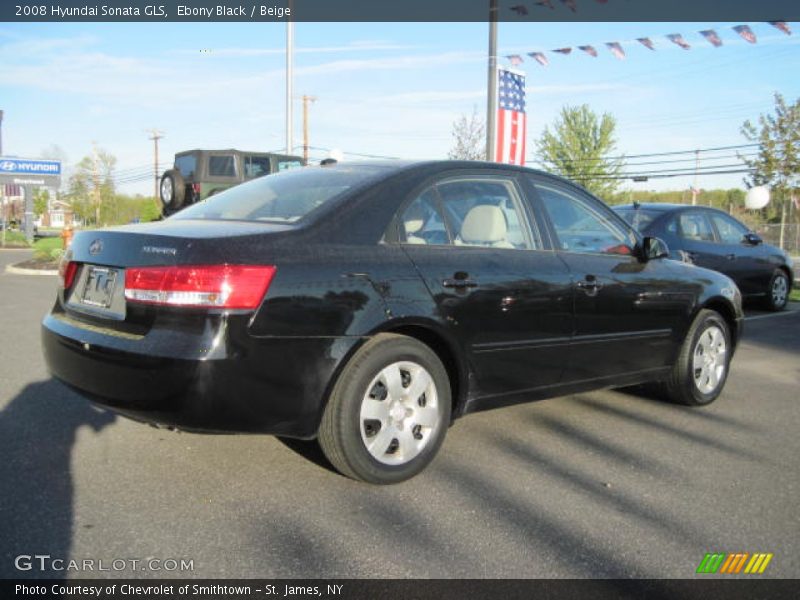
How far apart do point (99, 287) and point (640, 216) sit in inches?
293

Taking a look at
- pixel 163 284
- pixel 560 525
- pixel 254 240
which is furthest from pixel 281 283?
pixel 560 525

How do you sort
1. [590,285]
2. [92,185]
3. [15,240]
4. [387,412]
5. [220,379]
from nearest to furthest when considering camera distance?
1. [220,379]
2. [387,412]
3. [590,285]
4. [15,240]
5. [92,185]

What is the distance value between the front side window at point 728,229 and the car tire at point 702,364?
497 centimetres

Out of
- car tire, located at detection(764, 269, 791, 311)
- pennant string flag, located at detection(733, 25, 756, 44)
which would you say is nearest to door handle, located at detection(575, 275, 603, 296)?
car tire, located at detection(764, 269, 791, 311)

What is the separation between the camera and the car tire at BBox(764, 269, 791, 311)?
10805mm

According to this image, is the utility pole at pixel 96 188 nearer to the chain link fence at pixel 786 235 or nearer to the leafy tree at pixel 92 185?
the leafy tree at pixel 92 185

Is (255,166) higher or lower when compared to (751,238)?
higher

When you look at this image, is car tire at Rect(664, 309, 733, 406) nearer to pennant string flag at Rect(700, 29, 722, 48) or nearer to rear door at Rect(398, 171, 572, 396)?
rear door at Rect(398, 171, 572, 396)

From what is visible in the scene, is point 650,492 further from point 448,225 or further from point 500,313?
point 448,225

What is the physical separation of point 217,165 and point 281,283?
14343 mm

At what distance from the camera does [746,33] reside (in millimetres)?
13070

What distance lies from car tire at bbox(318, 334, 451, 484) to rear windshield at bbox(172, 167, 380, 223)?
0.80 metres

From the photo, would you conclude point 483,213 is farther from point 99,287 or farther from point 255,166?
point 255,166
